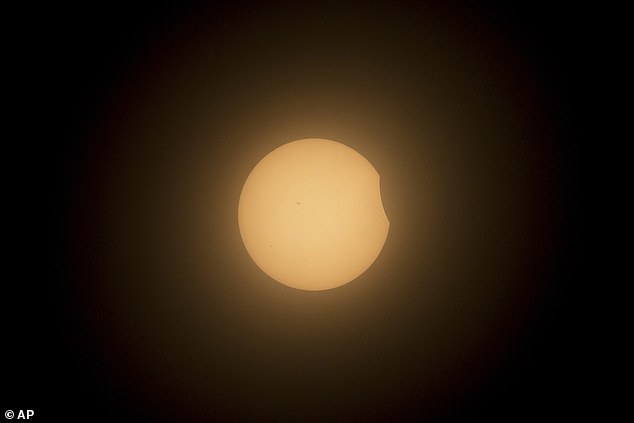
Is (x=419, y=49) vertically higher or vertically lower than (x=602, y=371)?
higher

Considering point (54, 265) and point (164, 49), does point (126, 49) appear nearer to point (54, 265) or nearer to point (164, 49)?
point (164, 49)

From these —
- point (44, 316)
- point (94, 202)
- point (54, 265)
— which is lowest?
point (44, 316)

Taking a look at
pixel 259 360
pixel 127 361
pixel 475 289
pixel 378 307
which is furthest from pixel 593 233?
pixel 127 361

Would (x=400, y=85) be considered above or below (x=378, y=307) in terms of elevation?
above

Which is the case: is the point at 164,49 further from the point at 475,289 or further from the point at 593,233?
the point at 593,233

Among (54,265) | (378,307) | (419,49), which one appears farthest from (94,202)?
(419,49)

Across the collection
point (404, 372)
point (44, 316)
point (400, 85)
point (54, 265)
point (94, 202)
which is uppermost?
point (400, 85)
